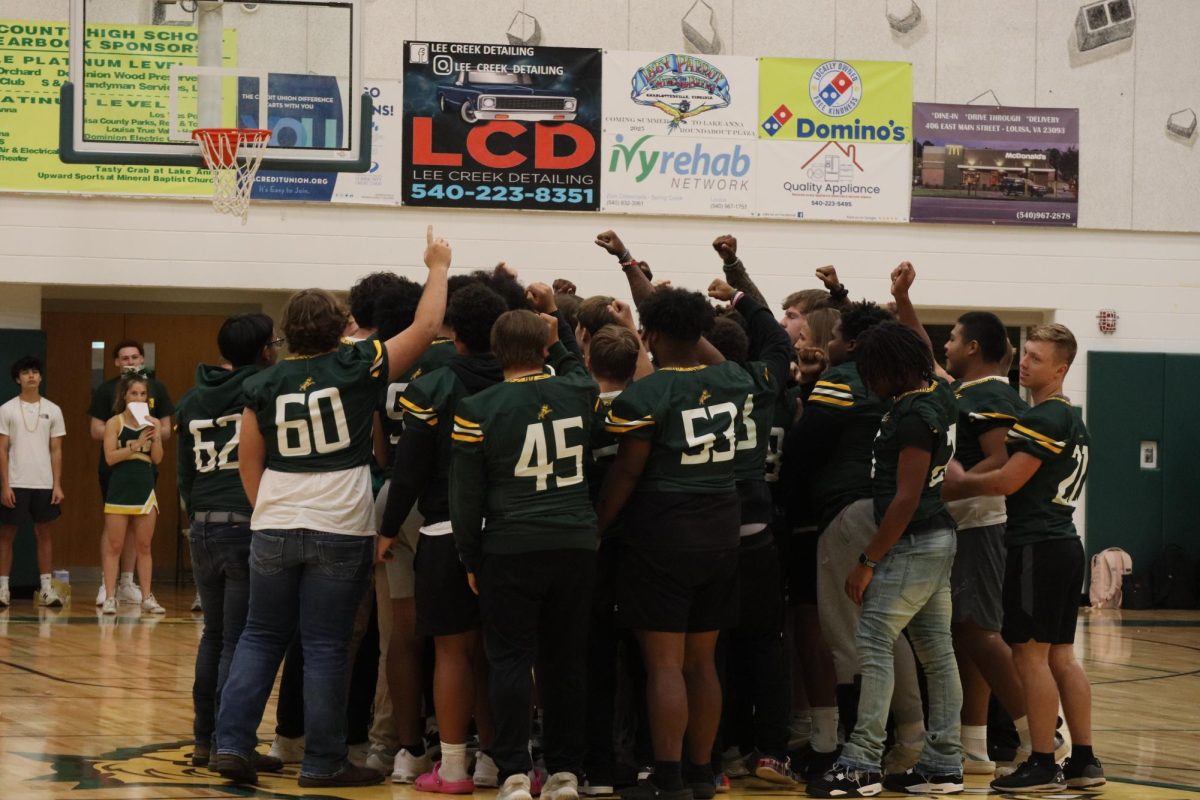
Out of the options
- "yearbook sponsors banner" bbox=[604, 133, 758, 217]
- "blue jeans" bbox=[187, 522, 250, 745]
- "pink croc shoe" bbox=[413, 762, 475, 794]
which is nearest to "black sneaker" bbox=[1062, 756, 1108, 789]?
"pink croc shoe" bbox=[413, 762, 475, 794]

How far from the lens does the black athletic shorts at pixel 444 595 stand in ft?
17.7

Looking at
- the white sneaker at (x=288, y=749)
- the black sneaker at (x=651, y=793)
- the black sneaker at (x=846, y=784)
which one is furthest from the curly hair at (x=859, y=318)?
the white sneaker at (x=288, y=749)

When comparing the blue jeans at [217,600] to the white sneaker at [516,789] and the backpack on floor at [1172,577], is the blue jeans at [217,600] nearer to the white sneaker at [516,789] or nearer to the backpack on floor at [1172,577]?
the white sneaker at [516,789]

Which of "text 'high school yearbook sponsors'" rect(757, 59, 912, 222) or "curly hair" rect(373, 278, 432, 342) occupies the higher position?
"text 'high school yearbook sponsors'" rect(757, 59, 912, 222)

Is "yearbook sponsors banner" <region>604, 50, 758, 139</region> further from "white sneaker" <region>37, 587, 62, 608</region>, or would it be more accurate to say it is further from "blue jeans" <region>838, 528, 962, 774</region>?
"blue jeans" <region>838, 528, 962, 774</region>

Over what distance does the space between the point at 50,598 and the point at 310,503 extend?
7643 mm

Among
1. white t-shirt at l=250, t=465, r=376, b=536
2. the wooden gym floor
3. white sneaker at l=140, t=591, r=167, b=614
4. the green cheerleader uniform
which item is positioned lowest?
white sneaker at l=140, t=591, r=167, b=614

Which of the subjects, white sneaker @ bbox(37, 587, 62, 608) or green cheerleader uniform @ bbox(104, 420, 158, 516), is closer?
green cheerleader uniform @ bbox(104, 420, 158, 516)

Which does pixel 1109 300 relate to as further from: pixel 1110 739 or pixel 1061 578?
pixel 1061 578

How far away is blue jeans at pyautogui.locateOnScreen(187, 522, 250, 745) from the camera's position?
5785mm

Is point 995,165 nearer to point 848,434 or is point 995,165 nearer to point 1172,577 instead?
point 1172,577

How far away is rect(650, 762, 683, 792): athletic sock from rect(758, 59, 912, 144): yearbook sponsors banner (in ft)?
30.7

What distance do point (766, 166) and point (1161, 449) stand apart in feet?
15.4

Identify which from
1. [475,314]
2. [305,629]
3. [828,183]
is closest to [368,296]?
[475,314]
